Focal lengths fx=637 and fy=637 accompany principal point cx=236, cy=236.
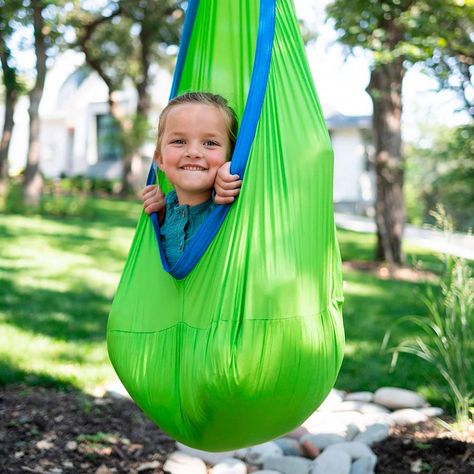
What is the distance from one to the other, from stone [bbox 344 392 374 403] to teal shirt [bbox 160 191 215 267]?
2073 mm

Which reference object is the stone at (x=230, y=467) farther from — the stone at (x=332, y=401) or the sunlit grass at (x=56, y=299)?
the sunlit grass at (x=56, y=299)

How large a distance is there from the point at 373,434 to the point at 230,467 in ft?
2.44

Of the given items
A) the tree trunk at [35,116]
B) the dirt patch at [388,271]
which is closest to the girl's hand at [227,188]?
the dirt patch at [388,271]

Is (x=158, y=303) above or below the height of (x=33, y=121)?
below

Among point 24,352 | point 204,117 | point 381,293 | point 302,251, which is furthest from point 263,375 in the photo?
point 381,293

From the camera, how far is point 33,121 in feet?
36.1

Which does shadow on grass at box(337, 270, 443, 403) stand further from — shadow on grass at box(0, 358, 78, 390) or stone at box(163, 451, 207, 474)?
shadow on grass at box(0, 358, 78, 390)

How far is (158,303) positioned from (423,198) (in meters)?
24.0

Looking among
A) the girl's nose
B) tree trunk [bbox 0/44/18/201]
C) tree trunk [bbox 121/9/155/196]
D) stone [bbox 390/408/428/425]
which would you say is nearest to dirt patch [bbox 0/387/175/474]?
stone [bbox 390/408/428/425]

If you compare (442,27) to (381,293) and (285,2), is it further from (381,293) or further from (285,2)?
(381,293)

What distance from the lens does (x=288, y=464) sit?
111 inches

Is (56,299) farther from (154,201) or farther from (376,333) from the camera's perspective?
(154,201)

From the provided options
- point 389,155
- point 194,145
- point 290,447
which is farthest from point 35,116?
point 194,145

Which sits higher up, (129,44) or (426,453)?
(129,44)
